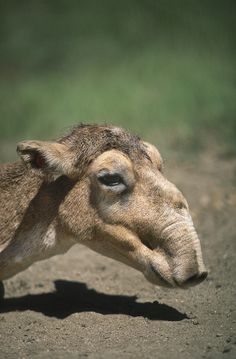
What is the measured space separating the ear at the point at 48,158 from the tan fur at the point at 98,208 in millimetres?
11

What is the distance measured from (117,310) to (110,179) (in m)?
1.65

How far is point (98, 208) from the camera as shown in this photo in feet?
24.9

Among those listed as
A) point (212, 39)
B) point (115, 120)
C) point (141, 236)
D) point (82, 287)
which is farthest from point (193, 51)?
point (141, 236)

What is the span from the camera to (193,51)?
22.1 m

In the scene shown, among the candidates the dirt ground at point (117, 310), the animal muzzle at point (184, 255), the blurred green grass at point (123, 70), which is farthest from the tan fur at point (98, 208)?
the blurred green grass at point (123, 70)

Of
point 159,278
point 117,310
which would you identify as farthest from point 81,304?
point 159,278

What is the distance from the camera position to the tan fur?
7.16 metres

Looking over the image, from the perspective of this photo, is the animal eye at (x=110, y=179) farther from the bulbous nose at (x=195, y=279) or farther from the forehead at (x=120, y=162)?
the bulbous nose at (x=195, y=279)

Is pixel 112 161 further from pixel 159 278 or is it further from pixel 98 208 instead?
pixel 159 278

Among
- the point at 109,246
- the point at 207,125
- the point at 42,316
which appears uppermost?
the point at 207,125

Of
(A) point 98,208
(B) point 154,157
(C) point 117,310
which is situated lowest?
(C) point 117,310

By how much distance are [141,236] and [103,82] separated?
14.9m

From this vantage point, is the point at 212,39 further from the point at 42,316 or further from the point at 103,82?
the point at 42,316

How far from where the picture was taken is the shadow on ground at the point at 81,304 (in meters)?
7.95
